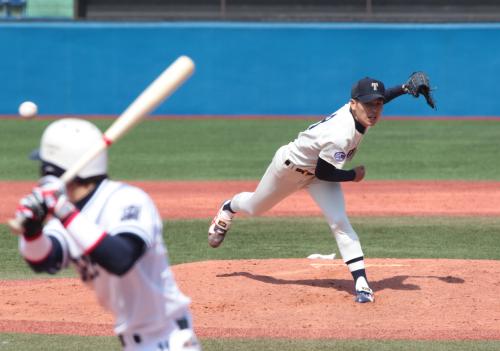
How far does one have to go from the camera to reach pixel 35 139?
77.1 feet

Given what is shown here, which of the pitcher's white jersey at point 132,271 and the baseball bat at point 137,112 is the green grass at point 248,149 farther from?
the pitcher's white jersey at point 132,271

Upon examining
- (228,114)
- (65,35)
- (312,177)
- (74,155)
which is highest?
(74,155)

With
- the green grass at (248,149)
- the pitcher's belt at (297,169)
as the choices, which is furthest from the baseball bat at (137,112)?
the green grass at (248,149)

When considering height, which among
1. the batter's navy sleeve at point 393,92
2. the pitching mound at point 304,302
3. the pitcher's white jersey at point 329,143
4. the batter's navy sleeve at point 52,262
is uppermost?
the batter's navy sleeve at point 52,262

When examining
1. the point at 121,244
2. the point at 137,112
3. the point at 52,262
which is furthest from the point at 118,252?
the point at 137,112

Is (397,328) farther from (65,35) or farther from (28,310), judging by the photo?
(65,35)

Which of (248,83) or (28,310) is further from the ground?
(28,310)

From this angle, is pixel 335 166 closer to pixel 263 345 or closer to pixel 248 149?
pixel 263 345

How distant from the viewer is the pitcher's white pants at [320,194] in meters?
8.36

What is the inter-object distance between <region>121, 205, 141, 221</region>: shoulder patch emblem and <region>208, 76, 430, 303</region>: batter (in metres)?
3.94

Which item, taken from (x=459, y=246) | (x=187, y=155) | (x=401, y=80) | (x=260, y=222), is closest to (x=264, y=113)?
(x=401, y=80)

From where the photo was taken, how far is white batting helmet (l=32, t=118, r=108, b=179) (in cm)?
431

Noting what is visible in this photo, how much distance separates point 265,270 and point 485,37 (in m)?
19.4

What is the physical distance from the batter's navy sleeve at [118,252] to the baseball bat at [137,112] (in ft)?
1.04
